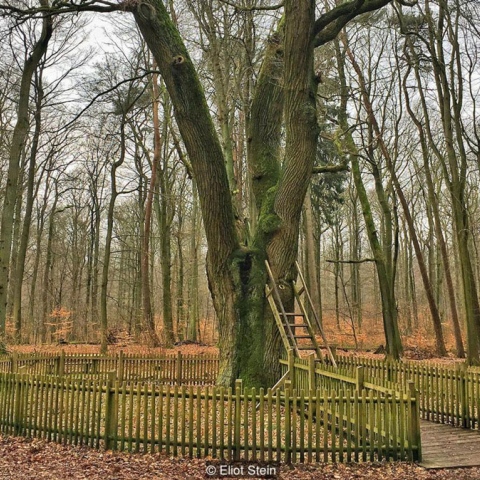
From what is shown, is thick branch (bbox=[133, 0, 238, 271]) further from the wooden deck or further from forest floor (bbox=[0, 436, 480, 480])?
the wooden deck

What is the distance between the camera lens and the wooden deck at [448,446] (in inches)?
241

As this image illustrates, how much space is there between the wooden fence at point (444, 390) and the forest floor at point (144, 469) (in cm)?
143

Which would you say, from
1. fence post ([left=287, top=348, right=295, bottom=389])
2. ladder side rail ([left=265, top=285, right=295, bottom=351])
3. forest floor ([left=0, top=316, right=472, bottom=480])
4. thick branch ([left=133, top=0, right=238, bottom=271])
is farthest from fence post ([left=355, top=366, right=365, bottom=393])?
thick branch ([left=133, top=0, right=238, bottom=271])

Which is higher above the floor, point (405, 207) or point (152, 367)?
point (405, 207)

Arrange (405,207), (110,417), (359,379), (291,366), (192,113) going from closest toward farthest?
(110,417) < (359,379) < (291,366) < (192,113) < (405,207)

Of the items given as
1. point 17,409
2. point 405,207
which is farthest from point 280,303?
point 405,207

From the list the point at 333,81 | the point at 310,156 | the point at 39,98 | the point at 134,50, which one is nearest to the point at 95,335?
the point at 39,98

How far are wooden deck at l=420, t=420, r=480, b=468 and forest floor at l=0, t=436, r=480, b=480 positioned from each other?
0.23m

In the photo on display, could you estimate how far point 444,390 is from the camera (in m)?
8.47

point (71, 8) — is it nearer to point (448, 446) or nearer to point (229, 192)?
point (229, 192)

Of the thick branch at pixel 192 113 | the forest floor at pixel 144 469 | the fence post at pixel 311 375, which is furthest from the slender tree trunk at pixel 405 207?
the forest floor at pixel 144 469

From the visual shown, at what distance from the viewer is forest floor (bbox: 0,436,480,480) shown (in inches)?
218

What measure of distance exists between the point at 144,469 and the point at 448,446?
4.47 m

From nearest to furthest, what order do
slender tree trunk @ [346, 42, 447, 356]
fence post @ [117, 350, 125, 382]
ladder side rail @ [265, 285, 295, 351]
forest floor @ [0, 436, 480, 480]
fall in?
forest floor @ [0, 436, 480, 480] → ladder side rail @ [265, 285, 295, 351] → fence post @ [117, 350, 125, 382] → slender tree trunk @ [346, 42, 447, 356]
